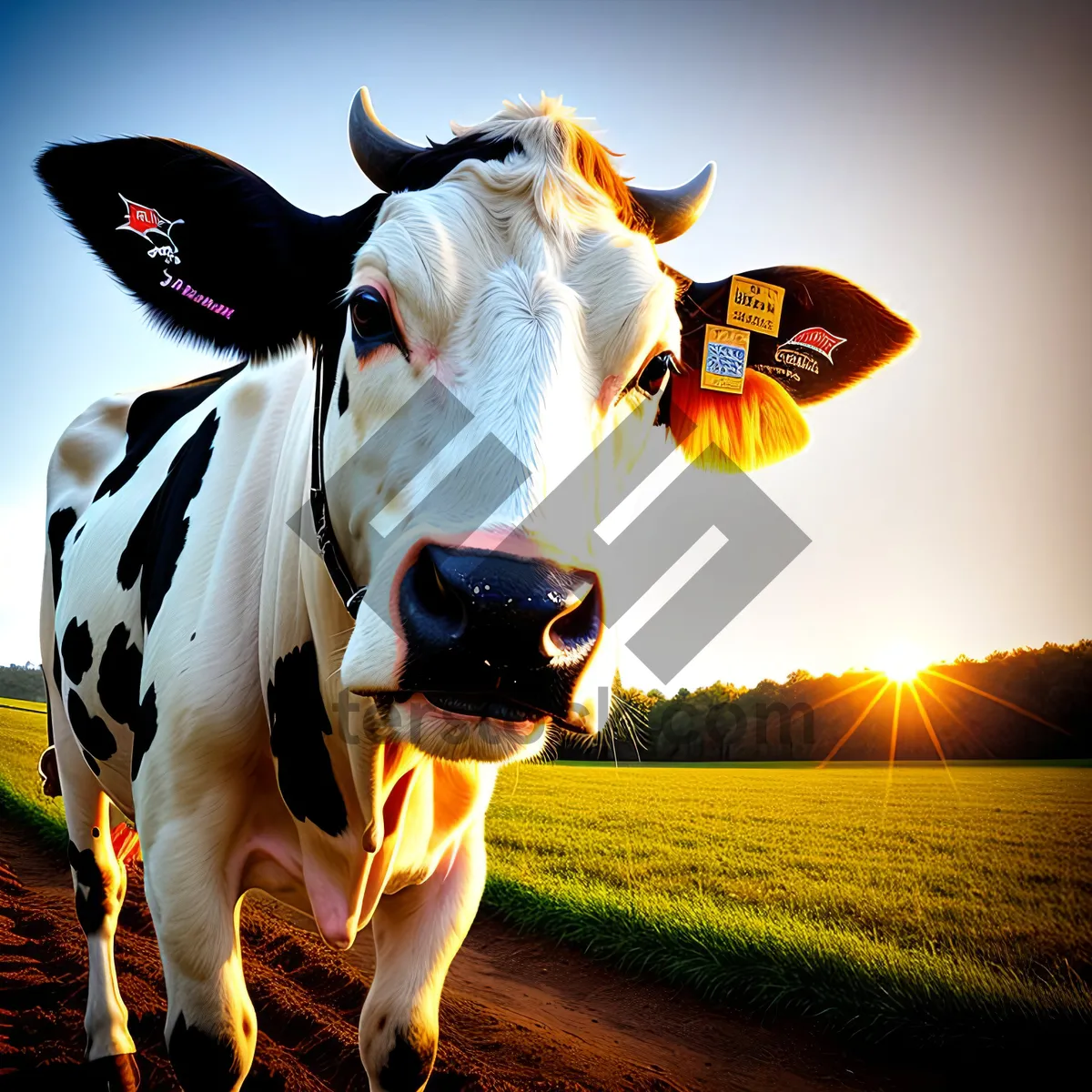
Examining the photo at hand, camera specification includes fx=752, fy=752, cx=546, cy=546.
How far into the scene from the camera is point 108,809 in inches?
166

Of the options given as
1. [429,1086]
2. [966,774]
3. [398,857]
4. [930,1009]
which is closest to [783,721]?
[966,774]

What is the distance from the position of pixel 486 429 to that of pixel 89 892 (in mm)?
3869

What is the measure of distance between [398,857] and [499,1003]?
303 cm

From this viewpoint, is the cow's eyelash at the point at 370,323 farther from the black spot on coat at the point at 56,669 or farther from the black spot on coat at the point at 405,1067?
the black spot on coat at the point at 56,669

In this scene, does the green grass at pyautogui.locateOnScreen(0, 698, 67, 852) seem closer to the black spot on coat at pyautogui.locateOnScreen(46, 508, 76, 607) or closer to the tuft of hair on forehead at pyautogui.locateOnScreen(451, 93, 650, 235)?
the black spot on coat at pyautogui.locateOnScreen(46, 508, 76, 607)

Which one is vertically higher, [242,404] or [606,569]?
[242,404]

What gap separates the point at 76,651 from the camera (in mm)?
3396

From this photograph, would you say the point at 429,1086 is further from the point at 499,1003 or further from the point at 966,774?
the point at 966,774

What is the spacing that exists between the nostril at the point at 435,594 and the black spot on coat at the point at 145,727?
156 cm

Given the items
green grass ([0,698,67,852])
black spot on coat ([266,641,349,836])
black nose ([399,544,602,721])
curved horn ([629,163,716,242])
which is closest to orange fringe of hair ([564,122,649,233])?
curved horn ([629,163,716,242])

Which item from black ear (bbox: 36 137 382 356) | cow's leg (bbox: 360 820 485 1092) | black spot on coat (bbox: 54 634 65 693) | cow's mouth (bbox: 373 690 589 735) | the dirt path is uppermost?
black ear (bbox: 36 137 382 356)

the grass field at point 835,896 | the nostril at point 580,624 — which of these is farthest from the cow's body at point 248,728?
the nostril at point 580,624

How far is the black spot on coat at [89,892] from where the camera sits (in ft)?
12.5

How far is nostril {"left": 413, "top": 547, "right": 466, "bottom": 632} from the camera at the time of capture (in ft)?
4.22
